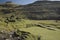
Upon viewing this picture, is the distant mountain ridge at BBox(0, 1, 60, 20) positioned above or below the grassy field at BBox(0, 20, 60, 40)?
below

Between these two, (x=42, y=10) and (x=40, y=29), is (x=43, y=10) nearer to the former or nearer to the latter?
(x=42, y=10)

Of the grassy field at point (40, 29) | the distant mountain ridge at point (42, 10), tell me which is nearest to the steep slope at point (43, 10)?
the distant mountain ridge at point (42, 10)

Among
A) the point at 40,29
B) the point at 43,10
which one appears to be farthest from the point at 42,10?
the point at 40,29

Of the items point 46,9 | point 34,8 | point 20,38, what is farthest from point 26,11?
point 20,38

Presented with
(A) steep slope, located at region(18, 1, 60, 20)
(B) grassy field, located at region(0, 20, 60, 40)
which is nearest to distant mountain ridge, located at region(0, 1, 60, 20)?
(A) steep slope, located at region(18, 1, 60, 20)

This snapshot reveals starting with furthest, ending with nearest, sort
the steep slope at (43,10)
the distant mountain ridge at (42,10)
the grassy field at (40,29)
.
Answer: the steep slope at (43,10)
the distant mountain ridge at (42,10)
the grassy field at (40,29)

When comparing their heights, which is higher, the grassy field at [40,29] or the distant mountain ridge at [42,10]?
the grassy field at [40,29]

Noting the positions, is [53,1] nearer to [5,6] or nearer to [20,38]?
[5,6]

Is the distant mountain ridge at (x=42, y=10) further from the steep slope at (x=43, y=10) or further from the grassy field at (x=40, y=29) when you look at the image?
the grassy field at (x=40, y=29)

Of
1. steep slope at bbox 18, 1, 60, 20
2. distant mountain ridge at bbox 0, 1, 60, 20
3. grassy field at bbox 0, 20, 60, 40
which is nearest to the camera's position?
Answer: grassy field at bbox 0, 20, 60, 40

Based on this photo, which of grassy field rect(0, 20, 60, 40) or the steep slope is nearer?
grassy field rect(0, 20, 60, 40)

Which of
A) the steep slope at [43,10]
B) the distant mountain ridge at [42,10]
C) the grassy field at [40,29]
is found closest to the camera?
the grassy field at [40,29]

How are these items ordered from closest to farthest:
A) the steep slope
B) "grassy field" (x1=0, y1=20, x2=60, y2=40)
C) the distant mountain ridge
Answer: "grassy field" (x1=0, y1=20, x2=60, y2=40)
the distant mountain ridge
the steep slope

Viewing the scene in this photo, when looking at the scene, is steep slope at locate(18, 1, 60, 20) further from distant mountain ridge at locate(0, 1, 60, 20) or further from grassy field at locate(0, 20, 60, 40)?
grassy field at locate(0, 20, 60, 40)
